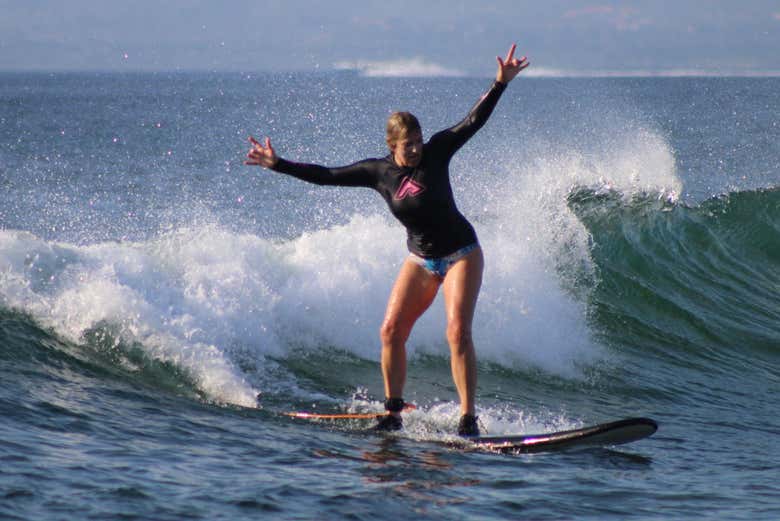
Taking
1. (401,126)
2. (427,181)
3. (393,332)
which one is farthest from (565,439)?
(401,126)

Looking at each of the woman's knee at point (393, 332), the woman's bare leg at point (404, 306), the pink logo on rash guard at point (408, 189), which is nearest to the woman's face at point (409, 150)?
the pink logo on rash guard at point (408, 189)

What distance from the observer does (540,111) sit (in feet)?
178

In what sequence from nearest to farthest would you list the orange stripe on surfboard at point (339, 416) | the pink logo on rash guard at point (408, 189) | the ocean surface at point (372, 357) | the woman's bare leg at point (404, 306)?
the ocean surface at point (372, 357) < the pink logo on rash guard at point (408, 189) < the woman's bare leg at point (404, 306) < the orange stripe on surfboard at point (339, 416)

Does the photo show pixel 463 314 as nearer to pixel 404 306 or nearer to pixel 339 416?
pixel 404 306

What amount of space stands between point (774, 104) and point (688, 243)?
187 feet

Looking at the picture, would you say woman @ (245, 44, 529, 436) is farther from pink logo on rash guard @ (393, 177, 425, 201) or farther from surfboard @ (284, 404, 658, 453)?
surfboard @ (284, 404, 658, 453)

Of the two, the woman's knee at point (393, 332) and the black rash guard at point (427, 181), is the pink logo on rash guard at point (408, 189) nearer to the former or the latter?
the black rash guard at point (427, 181)

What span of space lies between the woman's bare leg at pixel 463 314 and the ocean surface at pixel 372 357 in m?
0.45

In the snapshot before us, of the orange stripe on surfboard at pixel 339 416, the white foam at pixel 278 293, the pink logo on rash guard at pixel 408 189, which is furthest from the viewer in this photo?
the white foam at pixel 278 293

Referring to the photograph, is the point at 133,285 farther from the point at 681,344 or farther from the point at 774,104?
the point at 774,104

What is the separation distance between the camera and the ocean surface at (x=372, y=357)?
19.2 ft

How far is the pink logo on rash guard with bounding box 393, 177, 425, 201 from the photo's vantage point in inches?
267

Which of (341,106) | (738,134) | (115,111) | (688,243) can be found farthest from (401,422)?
(341,106)

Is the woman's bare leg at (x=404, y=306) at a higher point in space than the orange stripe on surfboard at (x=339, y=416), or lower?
higher
